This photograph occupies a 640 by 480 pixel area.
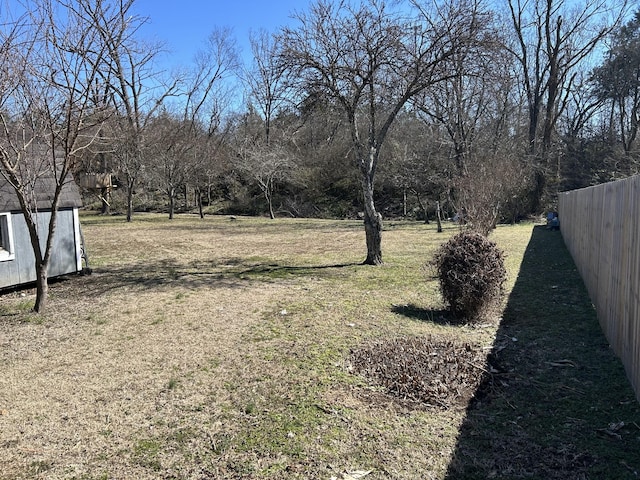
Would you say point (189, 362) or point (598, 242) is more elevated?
point (598, 242)

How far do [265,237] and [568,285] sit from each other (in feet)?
33.0

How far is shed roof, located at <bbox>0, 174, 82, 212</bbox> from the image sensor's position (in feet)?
22.6

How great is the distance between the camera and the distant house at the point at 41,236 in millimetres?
6934

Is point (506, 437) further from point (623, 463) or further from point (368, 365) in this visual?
point (368, 365)

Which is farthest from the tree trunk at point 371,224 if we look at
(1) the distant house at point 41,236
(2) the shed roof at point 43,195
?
(1) the distant house at point 41,236

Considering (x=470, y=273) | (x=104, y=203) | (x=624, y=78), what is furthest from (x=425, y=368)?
(x=624, y=78)

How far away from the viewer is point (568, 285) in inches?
290

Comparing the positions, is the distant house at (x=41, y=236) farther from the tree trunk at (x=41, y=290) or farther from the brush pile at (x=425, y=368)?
the brush pile at (x=425, y=368)

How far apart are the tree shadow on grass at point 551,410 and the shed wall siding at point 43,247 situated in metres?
6.79

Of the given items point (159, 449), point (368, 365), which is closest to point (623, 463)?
point (368, 365)

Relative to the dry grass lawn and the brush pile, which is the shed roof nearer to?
the dry grass lawn

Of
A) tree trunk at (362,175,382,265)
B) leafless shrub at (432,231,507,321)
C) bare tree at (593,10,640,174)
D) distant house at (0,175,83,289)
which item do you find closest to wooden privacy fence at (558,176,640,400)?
leafless shrub at (432,231,507,321)

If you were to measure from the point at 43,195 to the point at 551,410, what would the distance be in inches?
298

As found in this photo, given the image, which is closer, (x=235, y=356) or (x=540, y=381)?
(x=540, y=381)
